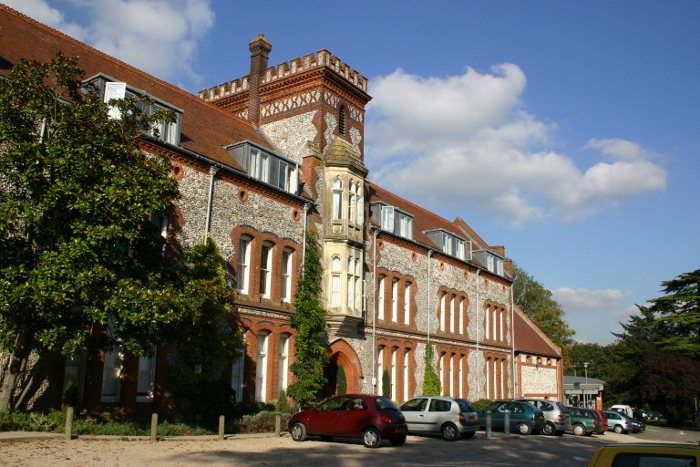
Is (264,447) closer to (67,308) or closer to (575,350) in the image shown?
(67,308)

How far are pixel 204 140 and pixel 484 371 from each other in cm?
2461

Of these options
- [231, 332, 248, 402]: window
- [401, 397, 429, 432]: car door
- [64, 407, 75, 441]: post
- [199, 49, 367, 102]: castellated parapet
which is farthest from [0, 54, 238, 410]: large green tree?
[199, 49, 367, 102]: castellated parapet

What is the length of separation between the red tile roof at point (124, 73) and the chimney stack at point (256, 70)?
2441mm

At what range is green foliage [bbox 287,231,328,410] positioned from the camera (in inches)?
904

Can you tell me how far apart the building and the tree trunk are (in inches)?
51.9

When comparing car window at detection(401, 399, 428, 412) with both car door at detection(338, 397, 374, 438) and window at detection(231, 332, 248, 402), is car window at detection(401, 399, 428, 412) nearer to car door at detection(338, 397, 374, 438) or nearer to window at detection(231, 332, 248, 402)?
car door at detection(338, 397, 374, 438)

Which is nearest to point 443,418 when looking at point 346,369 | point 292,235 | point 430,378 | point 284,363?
point 284,363

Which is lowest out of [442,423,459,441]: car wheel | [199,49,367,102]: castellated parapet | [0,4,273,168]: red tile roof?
[442,423,459,441]: car wheel

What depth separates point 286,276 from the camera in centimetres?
2397

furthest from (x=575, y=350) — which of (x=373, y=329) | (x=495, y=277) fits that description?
(x=373, y=329)

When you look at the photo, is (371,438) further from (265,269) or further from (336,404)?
(265,269)

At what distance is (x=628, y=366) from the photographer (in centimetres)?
6294

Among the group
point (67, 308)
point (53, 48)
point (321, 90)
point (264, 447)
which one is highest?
point (321, 90)

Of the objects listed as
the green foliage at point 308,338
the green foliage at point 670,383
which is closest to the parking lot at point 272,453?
the green foliage at point 308,338
